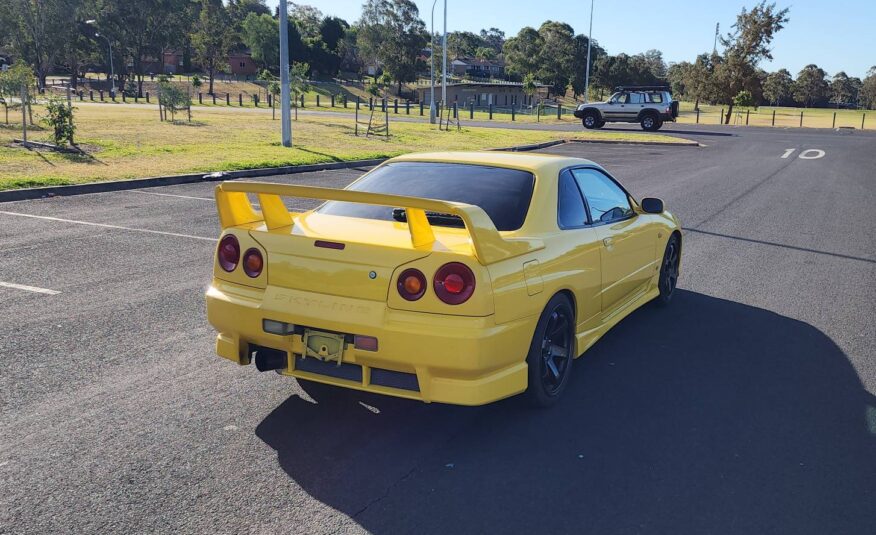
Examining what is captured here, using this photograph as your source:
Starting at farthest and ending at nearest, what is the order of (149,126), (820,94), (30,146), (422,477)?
(820,94)
(149,126)
(30,146)
(422,477)

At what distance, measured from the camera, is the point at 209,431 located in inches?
150

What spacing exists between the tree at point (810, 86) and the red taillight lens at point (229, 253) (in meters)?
119

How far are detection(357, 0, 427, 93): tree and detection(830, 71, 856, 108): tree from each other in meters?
66.0

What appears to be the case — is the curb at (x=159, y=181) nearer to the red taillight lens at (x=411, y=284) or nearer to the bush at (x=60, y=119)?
the bush at (x=60, y=119)

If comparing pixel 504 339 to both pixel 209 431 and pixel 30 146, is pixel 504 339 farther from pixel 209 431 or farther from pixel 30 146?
pixel 30 146

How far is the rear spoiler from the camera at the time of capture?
3557mm

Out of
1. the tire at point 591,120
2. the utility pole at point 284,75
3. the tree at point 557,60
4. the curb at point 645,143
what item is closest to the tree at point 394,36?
the tree at point 557,60

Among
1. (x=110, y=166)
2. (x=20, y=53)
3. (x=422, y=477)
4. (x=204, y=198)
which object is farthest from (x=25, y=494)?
(x=20, y=53)

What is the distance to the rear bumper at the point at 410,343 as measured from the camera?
11.6ft

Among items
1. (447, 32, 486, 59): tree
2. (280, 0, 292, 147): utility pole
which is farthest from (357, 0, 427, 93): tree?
(280, 0, 292, 147): utility pole

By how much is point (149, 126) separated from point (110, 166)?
1212 centimetres

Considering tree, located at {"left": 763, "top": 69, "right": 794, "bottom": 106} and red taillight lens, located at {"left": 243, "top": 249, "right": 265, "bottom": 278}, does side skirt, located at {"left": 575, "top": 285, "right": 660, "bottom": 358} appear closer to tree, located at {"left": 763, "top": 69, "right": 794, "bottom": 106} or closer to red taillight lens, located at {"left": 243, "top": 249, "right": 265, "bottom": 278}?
red taillight lens, located at {"left": 243, "top": 249, "right": 265, "bottom": 278}

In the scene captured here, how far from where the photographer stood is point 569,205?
15.4 feet

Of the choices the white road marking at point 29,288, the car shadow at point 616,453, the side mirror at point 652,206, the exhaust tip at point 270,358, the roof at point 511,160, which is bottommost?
the car shadow at point 616,453
